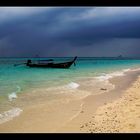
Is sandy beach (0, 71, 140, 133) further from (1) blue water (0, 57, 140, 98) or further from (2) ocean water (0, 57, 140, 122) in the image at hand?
(1) blue water (0, 57, 140, 98)

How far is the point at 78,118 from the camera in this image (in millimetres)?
6773

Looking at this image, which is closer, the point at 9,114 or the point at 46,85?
the point at 9,114

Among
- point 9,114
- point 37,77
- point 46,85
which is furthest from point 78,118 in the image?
point 37,77

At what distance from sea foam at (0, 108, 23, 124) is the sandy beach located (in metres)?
0.13

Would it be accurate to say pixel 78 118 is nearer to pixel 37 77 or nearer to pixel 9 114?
pixel 9 114

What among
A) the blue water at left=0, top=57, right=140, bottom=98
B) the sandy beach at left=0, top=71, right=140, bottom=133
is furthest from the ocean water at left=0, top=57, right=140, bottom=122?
the sandy beach at left=0, top=71, right=140, bottom=133

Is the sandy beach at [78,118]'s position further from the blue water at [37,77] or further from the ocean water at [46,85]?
the blue water at [37,77]

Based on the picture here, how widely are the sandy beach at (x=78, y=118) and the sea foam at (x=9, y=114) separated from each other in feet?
0.44

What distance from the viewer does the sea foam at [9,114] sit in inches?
274

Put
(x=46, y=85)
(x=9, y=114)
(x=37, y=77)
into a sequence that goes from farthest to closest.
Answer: (x=37, y=77) < (x=46, y=85) < (x=9, y=114)

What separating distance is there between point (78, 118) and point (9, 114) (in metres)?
1.75
